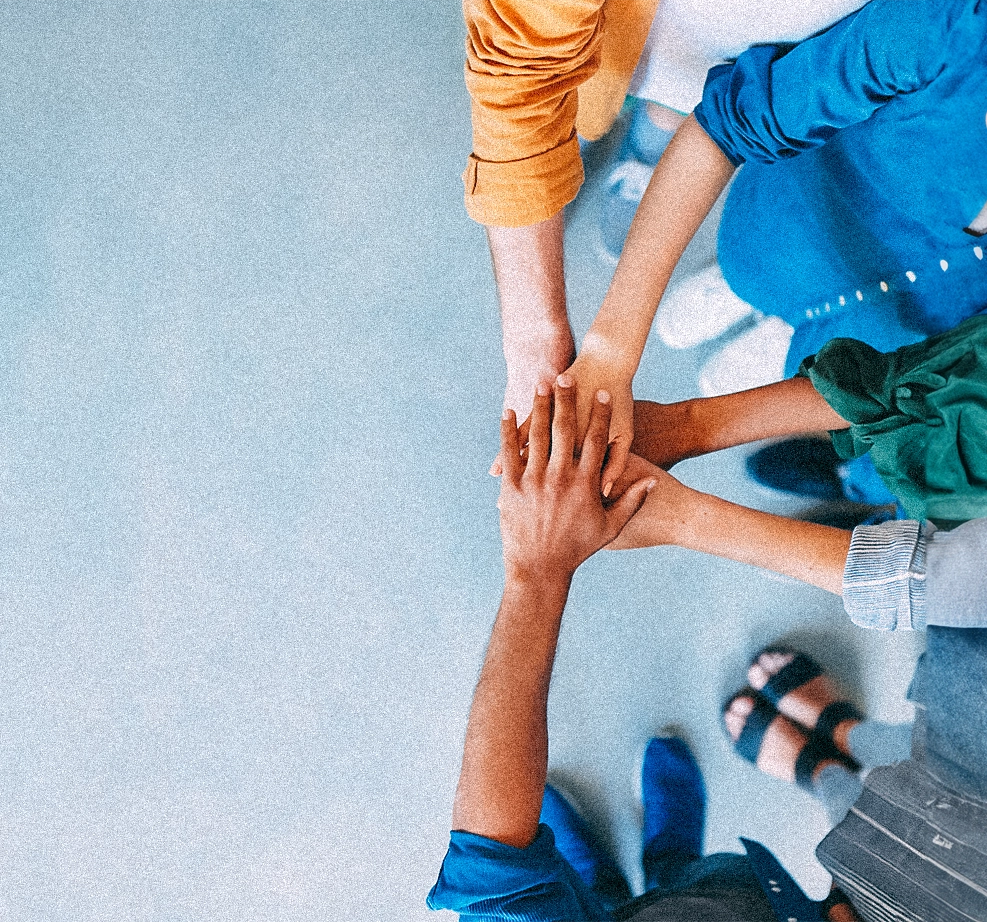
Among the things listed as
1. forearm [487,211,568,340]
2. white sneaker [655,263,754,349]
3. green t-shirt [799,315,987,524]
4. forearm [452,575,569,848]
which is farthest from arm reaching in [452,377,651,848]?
white sneaker [655,263,754,349]

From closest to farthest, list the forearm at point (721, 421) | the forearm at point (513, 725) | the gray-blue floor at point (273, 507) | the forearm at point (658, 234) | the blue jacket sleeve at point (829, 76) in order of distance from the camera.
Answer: the blue jacket sleeve at point (829, 76) → the forearm at point (513, 725) → the forearm at point (658, 234) → the forearm at point (721, 421) → the gray-blue floor at point (273, 507)

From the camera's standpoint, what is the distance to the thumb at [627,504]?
30.0 inches

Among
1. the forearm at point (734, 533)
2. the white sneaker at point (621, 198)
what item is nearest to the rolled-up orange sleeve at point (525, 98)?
the forearm at point (734, 533)

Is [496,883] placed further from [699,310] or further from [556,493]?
[699,310]

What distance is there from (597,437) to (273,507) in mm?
624

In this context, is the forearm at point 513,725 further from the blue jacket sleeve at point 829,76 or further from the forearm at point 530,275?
the blue jacket sleeve at point 829,76

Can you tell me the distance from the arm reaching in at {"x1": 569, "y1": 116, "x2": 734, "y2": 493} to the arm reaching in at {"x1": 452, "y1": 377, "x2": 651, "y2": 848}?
1.5 inches

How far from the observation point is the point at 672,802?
3.78 ft

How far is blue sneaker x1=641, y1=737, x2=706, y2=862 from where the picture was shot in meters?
1.15

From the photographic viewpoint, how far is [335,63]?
3.92ft

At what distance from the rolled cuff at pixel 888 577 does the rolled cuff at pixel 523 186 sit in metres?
0.48

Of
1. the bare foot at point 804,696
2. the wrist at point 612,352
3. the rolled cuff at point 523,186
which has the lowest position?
the bare foot at point 804,696

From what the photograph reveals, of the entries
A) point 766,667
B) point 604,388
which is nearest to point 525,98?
point 604,388

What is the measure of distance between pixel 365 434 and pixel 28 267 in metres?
0.60
